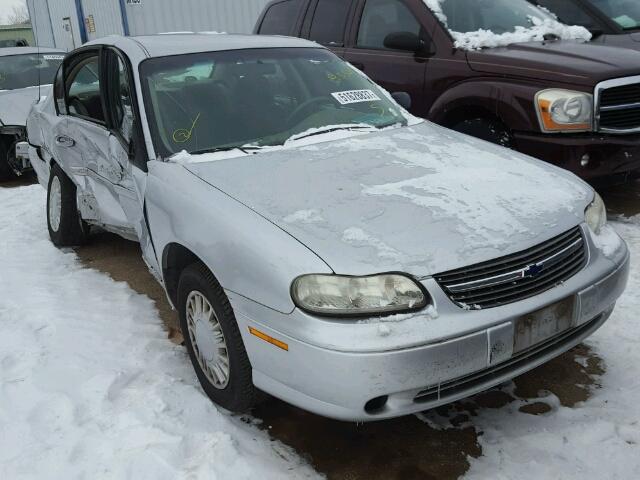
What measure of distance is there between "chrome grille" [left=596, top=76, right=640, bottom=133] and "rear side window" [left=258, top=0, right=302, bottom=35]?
3.33 metres

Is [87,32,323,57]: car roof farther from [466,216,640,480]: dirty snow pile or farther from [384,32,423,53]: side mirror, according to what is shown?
[466,216,640,480]: dirty snow pile

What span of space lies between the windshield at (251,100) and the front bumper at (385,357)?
1.12 metres

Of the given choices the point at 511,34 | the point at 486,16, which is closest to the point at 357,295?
the point at 511,34

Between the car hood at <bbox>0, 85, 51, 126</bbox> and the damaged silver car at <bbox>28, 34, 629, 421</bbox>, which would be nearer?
the damaged silver car at <bbox>28, 34, 629, 421</bbox>

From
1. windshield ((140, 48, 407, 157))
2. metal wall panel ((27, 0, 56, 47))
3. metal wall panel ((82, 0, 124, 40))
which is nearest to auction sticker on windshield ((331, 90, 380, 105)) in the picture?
windshield ((140, 48, 407, 157))

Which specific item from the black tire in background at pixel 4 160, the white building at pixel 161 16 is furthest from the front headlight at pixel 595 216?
the white building at pixel 161 16

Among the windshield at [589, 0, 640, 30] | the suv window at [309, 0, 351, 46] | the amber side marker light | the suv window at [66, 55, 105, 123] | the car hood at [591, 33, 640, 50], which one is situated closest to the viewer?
the amber side marker light

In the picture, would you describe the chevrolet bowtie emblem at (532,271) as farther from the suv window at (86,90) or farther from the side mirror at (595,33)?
the side mirror at (595,33)

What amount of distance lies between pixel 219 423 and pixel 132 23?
10930 millimetres

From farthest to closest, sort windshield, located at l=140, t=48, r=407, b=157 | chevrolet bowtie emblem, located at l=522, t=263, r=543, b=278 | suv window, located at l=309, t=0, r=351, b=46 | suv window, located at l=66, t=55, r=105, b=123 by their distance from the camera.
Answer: suv window, located at l=309, t=0, r=351, b=46
suv window, located at l=66, t=55, r=105, b=123
windshield, located at l=140, t=48, r=407, b=157
chevrolet bowtie emblem, located at l=522, t=263, r=543, b=278

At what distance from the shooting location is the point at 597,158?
4.34 m

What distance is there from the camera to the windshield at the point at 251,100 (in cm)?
310

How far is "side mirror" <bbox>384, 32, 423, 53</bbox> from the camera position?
16.7 feet

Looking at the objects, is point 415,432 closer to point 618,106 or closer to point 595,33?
point 618,106
